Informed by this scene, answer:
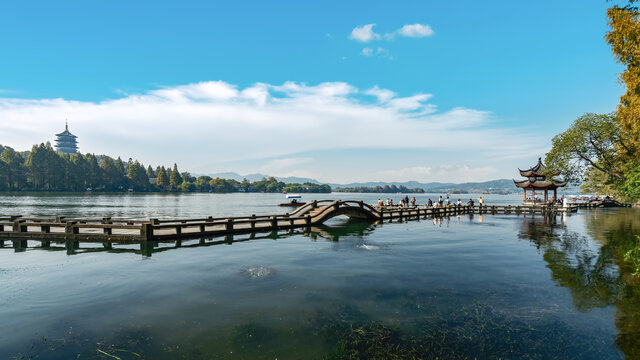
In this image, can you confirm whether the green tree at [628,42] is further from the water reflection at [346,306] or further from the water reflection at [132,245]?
the water reflection at [132,245]

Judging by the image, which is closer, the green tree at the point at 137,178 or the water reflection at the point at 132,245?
the water reflection at the point at 132,245

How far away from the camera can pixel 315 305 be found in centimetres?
915

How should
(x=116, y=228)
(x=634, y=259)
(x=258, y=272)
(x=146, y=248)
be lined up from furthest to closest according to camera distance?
(x=116, y=228) < (x=146, y=248) < (x=634, y=259) < (x=258, y=272)

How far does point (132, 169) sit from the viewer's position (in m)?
168

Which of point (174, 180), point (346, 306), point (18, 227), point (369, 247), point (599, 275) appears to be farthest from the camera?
point (174, 180)

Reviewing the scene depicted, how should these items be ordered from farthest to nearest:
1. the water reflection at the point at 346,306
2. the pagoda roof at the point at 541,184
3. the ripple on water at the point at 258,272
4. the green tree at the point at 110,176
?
the green tree at the point at 110,176
the pagoda roof at the point at 541,184
the ripple on water at the point at 258,272
the water reflection at the point at 346,306

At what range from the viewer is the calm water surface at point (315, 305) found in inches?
268

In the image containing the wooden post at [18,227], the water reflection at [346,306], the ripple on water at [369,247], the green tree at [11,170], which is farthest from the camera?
the green tree at [11,170]

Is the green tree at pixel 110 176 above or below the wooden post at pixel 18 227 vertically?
above

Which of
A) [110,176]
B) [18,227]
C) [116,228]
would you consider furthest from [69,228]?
[110,176]

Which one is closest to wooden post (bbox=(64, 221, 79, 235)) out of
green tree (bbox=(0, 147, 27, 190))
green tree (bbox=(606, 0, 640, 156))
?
green tree (bbox=(606, 0, 640, 156))

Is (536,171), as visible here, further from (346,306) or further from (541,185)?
(346,306)

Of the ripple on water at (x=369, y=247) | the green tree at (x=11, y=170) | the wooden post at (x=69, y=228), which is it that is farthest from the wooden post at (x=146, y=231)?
the green tree at (x=11, y=170)

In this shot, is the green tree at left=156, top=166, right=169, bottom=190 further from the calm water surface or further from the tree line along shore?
the calm water surface
